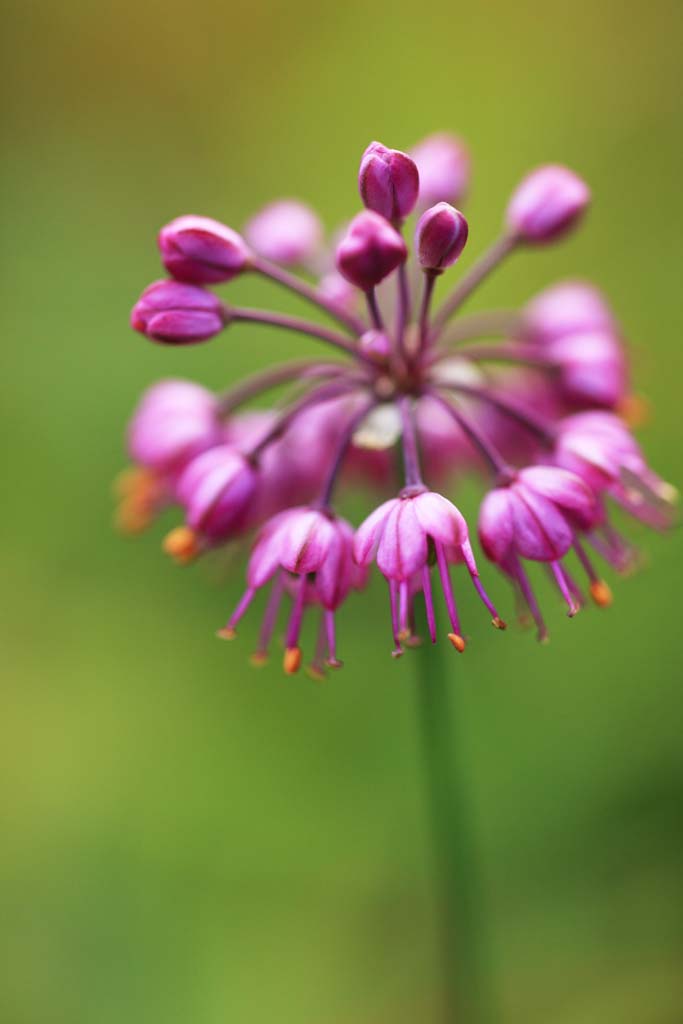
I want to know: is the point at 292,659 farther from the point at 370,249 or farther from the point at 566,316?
the point at 566,316

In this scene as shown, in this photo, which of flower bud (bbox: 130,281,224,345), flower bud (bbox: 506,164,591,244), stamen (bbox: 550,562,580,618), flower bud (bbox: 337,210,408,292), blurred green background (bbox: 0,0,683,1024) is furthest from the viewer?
blurred green background (bbox: 0,0,683,1024)

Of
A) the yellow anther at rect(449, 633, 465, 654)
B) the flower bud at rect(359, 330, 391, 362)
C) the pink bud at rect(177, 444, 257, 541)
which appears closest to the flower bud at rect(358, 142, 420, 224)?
the flower bud at rect(359, 330, 391, 362)

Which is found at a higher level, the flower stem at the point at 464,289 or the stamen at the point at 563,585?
the flower stem at the point at 464,289

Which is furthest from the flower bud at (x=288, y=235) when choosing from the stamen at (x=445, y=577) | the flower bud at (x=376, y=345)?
the stamen at (x=445, y=577)

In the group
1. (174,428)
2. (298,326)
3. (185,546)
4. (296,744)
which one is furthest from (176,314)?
(296,744)

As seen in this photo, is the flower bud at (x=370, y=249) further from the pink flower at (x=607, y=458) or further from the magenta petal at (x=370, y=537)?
the pink flower at (x=607, y=458)

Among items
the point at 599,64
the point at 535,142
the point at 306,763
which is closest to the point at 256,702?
the point at 306,763

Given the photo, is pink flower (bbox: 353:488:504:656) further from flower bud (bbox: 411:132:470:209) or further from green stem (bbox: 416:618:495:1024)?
flower bud (bbox: 411:132:470:209)
